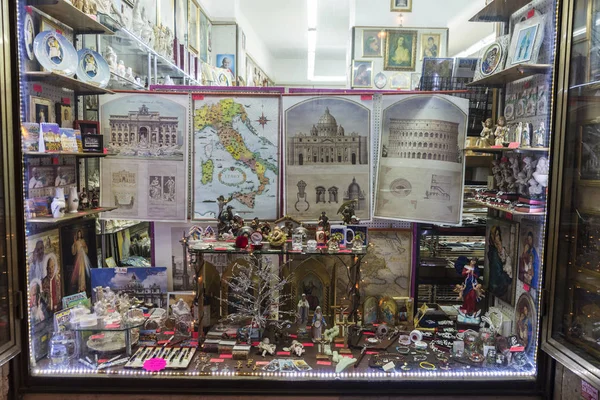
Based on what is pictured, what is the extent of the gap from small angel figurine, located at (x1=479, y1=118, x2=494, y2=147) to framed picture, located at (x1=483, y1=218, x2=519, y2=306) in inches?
19.9

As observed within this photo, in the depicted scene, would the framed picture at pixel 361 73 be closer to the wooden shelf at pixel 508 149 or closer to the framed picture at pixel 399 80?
the framed picture at pixel 399 80

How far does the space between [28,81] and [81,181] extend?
75cm

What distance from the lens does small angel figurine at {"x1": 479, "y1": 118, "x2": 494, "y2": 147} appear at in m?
2.59

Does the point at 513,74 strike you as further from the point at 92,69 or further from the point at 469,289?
the point at 92,69

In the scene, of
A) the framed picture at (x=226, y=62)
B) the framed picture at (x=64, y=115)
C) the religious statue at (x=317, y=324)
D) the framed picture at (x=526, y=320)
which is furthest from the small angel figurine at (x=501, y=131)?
the framed picture at (x=226, y=62)

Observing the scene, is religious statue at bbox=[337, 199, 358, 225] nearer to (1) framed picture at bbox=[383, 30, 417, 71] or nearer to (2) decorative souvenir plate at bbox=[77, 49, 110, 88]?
(1) framed picture at bbox=[383, 30, 417, 71]

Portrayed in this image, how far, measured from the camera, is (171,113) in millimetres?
2793

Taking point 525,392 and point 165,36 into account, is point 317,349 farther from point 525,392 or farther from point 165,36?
point 165,36

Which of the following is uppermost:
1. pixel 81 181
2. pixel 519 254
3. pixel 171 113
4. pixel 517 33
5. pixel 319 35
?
pixel 319 35

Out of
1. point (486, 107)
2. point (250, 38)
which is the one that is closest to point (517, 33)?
point (486, 107)

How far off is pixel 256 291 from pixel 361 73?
2407 millimetres

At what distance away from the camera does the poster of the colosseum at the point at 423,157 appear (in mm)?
2717

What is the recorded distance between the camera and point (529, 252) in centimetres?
245

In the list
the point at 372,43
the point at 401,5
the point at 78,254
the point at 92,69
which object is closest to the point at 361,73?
the point at 372,43
